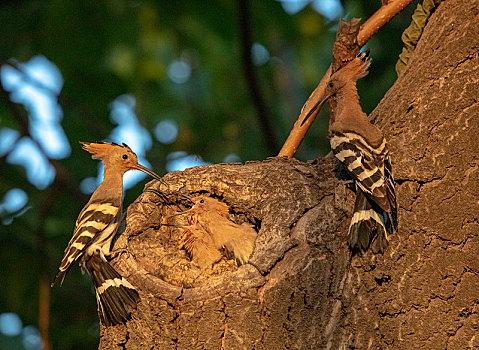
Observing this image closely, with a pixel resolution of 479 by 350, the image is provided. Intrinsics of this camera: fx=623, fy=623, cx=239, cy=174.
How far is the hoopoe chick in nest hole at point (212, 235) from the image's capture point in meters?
3.83

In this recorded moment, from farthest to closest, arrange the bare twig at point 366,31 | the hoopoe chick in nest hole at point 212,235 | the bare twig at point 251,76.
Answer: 1. the bare twig at point 251,76
2. the bare twig at point 366,31
3. the hoopoe chick in nest hole at point 212,235

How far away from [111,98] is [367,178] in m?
3.81

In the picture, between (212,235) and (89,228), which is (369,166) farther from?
(89,228)

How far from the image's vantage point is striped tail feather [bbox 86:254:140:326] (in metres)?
3.07

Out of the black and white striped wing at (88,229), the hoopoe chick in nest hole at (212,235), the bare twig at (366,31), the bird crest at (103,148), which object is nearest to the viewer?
the black and white striped wing at (88,229)

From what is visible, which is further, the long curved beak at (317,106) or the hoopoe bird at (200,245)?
the long curved beak at (317,106)

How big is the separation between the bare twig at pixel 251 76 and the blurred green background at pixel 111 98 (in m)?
0.01

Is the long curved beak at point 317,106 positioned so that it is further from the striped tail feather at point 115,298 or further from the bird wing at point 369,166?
the striped tail feather at point 115,298

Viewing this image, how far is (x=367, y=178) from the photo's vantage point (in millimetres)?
3244

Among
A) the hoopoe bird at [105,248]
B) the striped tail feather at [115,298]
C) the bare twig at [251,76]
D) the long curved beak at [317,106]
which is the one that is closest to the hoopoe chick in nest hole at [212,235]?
the hoopoe bird at [105,248]

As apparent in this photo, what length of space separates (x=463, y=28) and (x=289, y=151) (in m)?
1.41

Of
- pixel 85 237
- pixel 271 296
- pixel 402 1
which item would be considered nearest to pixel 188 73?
pixel 402 1

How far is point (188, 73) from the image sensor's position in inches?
384

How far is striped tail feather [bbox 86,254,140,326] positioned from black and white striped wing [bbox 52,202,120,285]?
0.31 m
